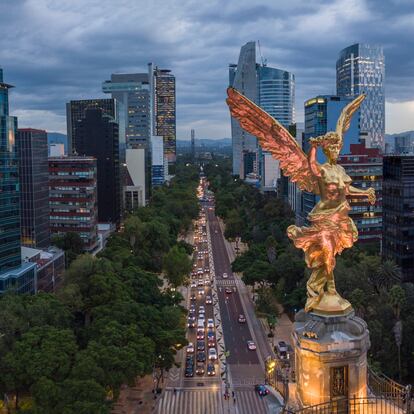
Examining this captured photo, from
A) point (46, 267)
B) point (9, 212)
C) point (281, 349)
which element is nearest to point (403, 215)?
point (281, 349)

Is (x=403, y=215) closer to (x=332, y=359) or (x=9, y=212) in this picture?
(x=9, y=212)

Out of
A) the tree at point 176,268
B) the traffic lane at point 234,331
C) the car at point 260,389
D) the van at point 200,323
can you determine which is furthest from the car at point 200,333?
the tree at point 176,268

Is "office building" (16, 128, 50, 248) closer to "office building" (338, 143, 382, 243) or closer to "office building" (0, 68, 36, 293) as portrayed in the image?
"office building" (0, 68, 36, 293)

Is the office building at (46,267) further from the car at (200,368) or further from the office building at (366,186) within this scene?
the office building at (366,186)

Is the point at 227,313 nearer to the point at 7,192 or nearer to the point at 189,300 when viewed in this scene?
the point at 189,300

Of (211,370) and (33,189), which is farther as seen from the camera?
(33,189)

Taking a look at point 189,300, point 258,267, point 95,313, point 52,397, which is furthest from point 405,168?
point 52,397
